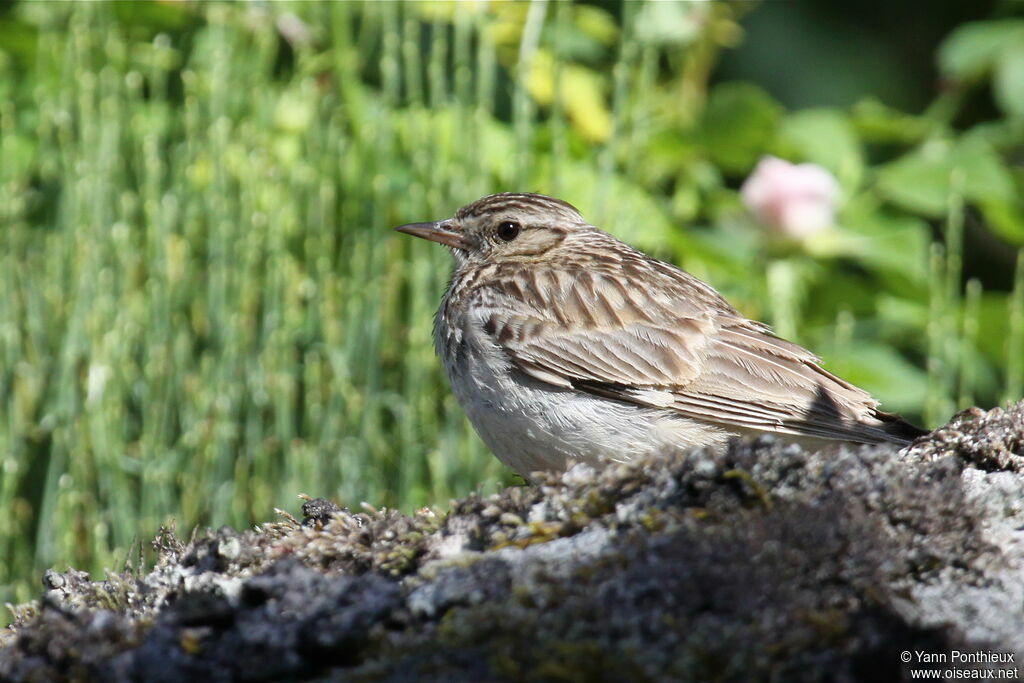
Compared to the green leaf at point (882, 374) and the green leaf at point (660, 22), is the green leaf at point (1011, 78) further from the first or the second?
the green leaf at point (660, 22)

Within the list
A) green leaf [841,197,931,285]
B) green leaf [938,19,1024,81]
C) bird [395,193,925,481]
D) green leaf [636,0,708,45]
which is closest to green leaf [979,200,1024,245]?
green leaf [841,197,931,285]

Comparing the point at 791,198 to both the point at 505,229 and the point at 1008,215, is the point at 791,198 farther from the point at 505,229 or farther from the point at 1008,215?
the point at 505,229

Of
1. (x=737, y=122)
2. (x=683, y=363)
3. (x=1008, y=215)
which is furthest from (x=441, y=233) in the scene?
(x=1008, y=215)

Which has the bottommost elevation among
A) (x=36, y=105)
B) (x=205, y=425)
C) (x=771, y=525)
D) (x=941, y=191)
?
(x=205, y=425)

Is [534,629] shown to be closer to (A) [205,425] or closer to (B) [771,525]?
(B) [771,525]

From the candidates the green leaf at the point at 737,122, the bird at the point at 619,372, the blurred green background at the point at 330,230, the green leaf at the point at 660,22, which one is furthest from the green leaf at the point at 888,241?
the bird at the point at 619,372

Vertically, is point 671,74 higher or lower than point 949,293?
higher

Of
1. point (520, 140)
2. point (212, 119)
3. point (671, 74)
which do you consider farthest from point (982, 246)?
point (212, 119)
